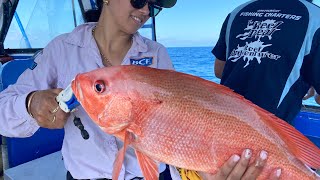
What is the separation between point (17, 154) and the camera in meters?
2.38

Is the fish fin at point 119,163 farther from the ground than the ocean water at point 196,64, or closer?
farther from the ground

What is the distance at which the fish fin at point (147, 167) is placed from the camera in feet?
3.62

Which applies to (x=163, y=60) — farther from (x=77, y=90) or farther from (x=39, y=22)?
(x=39, y=22)

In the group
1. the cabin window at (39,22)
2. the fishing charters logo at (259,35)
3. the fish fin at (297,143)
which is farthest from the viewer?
the cabin window at (39,22)

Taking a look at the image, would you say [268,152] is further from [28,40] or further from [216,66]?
[28,40]

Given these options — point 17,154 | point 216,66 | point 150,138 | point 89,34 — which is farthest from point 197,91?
point 17,154

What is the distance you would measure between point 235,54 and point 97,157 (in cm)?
99

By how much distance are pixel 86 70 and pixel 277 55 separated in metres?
1.00

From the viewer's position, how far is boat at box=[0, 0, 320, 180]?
2305 millimetres

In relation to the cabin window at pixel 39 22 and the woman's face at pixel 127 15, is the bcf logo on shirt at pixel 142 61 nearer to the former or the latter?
the woman's face at pixel 127 15

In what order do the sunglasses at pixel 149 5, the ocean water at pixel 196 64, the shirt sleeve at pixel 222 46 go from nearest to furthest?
the sunglasses at pixel 149 5 < the shirt sleeve at pixel 222 46 < the ocean water at pixel 196 64

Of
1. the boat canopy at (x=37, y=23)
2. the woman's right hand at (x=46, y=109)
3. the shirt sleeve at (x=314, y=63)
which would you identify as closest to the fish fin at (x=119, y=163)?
the woman's right hand at (x=46, y=109)

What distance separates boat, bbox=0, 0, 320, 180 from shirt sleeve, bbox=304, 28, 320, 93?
0.71 meters

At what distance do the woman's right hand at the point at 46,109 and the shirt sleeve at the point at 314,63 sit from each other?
4.11ft
